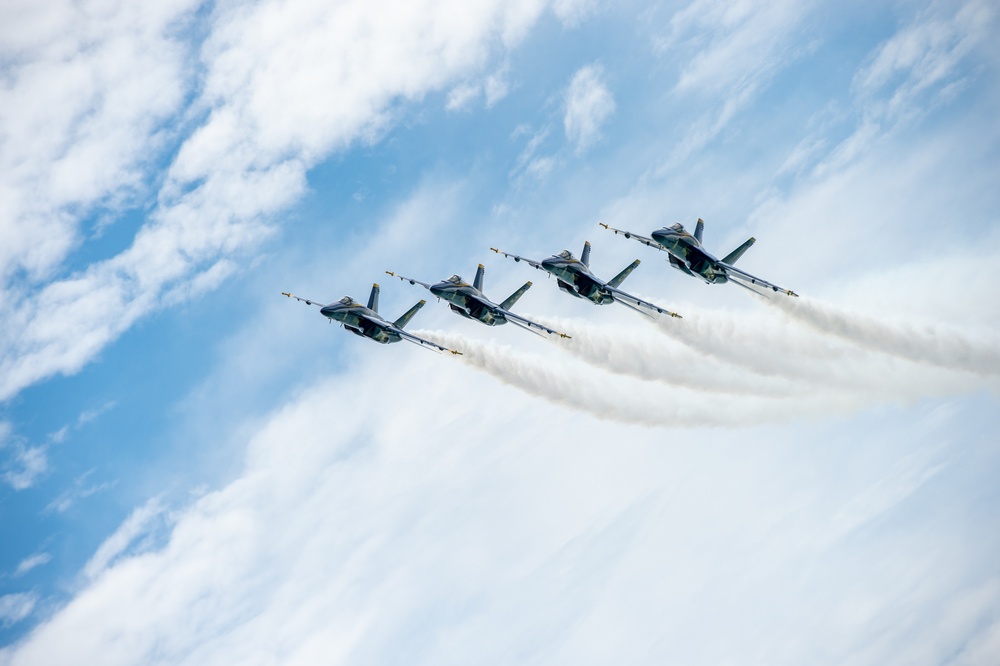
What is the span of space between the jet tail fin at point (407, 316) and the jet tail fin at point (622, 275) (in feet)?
64.3

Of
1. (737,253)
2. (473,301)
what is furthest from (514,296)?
(737,253)

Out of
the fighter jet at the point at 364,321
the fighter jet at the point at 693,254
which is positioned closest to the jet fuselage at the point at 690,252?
the fighter jet at the point at 693,254

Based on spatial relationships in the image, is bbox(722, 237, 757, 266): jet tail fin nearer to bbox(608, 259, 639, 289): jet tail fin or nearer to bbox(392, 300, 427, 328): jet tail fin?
bbox(608, 259, 639, 289): jet tail fin

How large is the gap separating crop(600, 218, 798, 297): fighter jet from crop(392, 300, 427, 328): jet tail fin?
2065 cm

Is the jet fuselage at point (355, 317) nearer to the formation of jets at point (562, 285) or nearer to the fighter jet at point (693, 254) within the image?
the formation of jets at point (562, 285)

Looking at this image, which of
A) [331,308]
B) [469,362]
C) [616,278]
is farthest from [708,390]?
[331,308]

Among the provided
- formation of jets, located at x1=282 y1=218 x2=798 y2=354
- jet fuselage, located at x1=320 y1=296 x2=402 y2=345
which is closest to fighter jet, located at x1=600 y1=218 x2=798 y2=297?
formation of jets, located at x1=282 y1=218 x2=798 y2=354

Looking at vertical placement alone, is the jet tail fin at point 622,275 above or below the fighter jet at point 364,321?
below

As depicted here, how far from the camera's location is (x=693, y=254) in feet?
440

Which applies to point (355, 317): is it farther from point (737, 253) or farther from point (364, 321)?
point (737, 253)

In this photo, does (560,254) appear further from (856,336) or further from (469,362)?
(856,336)

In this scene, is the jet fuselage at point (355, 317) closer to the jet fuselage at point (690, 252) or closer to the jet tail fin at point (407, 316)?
the jet tail fin at point (407, 316)

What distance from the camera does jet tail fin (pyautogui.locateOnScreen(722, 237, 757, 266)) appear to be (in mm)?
132262

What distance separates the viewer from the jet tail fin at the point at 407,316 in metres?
136
